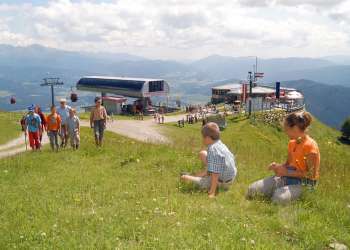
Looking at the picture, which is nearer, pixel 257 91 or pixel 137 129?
pixel 137 129

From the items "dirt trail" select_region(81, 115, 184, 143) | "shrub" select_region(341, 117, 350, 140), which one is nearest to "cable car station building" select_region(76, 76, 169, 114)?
"dirt trail" select_region(81, 115, 184, 143)

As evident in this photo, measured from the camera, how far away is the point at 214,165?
9680 millimetres

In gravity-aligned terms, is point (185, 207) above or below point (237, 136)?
above

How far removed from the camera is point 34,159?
1570cm

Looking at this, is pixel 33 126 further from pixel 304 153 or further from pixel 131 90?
pixel 131 90

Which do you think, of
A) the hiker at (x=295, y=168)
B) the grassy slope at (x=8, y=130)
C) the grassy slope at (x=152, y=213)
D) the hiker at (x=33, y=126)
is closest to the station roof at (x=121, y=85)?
the grassy slope at (x=8, y=130)

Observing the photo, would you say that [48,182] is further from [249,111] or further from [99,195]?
[249,111]

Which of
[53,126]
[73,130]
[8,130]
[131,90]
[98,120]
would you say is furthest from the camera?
[131,90]

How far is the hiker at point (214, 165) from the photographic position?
380 inches

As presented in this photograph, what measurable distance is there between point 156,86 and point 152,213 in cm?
7563

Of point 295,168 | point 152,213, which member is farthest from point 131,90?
point 152,213

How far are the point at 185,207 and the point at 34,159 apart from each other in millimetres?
9049

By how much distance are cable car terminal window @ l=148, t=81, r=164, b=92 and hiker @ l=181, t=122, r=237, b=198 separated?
2819 inches


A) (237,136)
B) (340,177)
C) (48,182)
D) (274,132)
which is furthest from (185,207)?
(274,132)
